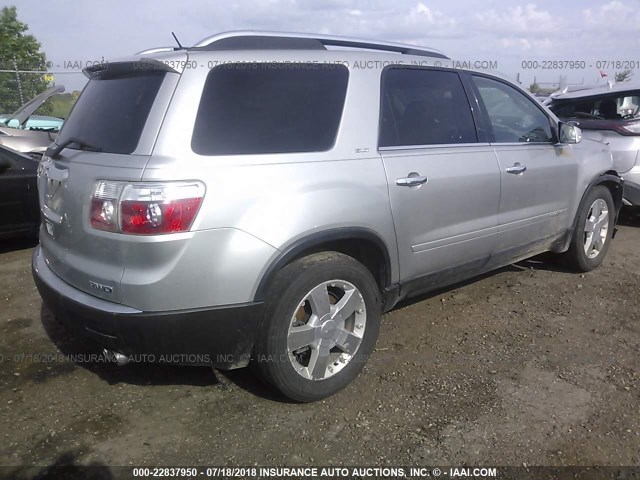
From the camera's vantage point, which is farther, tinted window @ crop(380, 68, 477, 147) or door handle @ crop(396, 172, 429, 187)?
tinted window @ crop(380, 68, 477, 147)

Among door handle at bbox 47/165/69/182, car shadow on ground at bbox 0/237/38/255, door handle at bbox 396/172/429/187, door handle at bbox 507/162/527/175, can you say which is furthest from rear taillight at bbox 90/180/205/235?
car shadow on ground at bbox 0/237/38/255

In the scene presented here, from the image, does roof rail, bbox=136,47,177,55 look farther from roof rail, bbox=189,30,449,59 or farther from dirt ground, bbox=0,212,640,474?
dirt ground, bbox=0,212,640,474

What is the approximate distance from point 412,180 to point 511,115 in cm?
147

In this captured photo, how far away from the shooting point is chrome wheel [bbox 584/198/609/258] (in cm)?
486

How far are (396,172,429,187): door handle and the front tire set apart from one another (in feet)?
1.73

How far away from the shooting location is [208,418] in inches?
112

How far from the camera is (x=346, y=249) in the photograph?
10.0 feet

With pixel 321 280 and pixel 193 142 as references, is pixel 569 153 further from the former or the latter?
pixel 193 142

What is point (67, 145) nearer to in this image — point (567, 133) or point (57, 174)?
point (57, 174)

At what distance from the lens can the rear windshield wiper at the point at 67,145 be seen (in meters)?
2.75

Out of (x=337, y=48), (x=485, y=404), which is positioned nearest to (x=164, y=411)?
(x=485, y=404)

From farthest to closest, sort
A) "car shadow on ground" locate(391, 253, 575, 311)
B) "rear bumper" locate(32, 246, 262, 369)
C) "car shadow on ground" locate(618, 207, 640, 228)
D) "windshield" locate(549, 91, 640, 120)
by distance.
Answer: "car shadow on ground" locate(618, 207, 640, 228)
"windshield" locate(549, 91, 640, 120)
"car shadow on ground" locate(391, 253, 575, 311)
"rear bumper" locate(32, 246, 262, 369)

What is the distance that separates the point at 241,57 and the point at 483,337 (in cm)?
238

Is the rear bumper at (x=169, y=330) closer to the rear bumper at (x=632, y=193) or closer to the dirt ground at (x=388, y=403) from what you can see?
the dirt ground at (x=388, y=403)
